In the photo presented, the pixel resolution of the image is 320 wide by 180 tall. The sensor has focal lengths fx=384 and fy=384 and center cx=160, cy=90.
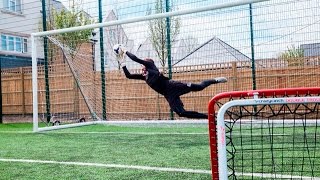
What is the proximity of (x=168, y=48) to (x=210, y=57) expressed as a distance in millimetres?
1196

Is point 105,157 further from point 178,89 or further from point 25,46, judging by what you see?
point 25,46

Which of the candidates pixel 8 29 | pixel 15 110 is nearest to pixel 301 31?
pixel 15 110

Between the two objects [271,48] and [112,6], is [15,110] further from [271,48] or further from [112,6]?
[271,48]

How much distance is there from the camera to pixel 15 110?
13.9m

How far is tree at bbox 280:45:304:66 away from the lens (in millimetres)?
7225

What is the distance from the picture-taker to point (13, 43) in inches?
826

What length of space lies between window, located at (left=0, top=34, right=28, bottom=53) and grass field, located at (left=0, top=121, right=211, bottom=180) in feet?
47.6

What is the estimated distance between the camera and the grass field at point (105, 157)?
388 centimetres

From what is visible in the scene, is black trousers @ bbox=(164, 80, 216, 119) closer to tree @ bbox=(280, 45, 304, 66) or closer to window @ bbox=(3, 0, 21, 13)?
tree @ bbox=(280, 45, 304, 66)

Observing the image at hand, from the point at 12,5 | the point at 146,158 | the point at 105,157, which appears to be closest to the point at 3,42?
the point at 12,5

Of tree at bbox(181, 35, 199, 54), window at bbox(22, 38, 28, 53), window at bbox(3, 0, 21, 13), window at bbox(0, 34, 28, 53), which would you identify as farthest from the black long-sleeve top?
window at bbox(22, 38, 28, 53)

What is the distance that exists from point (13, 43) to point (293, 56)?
17.4 metres

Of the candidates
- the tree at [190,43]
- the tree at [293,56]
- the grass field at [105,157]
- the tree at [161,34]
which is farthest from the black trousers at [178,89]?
the tree at [161,34]

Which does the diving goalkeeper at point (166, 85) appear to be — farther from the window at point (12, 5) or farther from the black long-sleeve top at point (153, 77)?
the window at point (12, 5)
